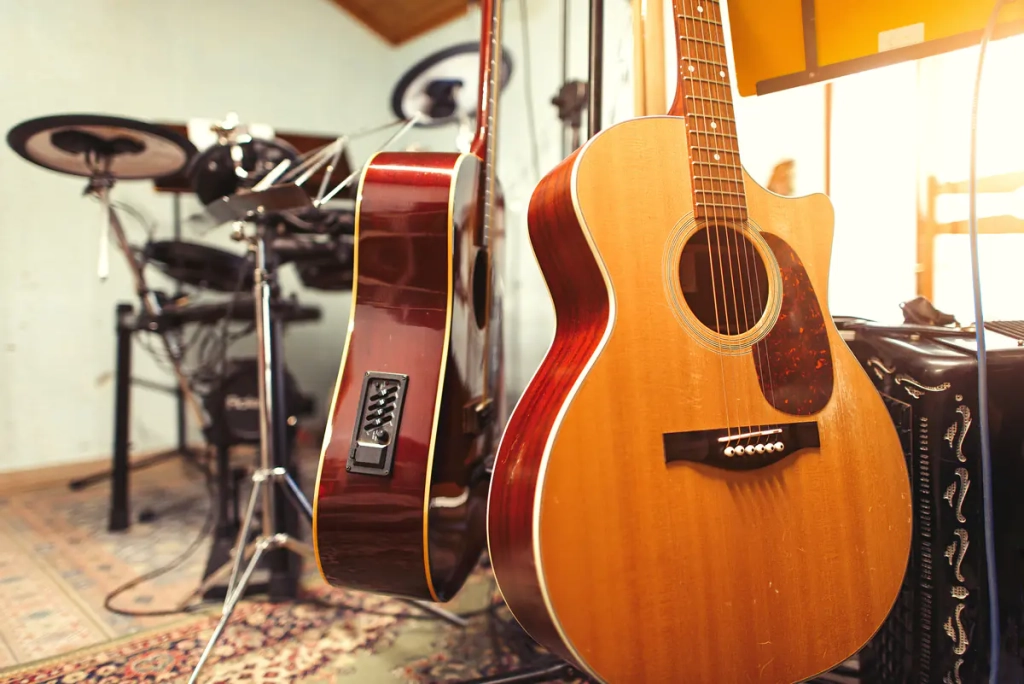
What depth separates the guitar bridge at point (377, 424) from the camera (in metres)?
0.82

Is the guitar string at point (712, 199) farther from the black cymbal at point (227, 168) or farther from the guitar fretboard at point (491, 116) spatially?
the black cymbal at point (227, 168)

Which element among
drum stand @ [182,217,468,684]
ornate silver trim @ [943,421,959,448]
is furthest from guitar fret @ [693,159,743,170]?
drum stand @ [182,217,468,684]

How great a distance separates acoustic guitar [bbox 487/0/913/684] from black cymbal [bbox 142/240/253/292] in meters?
1.22

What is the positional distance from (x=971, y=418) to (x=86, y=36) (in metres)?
2.97

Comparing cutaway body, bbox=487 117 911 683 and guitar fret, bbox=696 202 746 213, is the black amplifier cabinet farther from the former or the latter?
guitar fret, bbox=696 202 746 213

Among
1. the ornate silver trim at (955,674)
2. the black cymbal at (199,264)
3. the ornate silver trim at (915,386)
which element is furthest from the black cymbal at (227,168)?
the ornate silver trim at (955,674)

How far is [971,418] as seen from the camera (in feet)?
2.60

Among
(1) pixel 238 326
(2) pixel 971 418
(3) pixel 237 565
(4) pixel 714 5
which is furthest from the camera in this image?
(1) pixel 238 326

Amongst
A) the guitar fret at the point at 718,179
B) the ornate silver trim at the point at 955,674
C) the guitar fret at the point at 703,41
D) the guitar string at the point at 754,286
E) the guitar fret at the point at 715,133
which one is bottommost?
the ornate silver trim at the point at 955,674

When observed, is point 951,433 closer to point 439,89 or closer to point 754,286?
point 754,286

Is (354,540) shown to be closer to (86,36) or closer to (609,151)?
(609,151)

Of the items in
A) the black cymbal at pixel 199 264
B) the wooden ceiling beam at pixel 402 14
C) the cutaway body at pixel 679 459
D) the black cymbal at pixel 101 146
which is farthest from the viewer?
the wooden ceiling beam at pixel 402 14

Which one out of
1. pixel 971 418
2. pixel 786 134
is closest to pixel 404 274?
pixel 971 418

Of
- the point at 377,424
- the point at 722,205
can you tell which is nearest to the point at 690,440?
the point at 722,205
